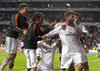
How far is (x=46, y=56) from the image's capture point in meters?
8.45

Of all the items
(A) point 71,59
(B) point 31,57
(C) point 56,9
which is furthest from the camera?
(C) point 56,9

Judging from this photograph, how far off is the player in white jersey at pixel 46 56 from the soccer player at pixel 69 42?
4.93 feet

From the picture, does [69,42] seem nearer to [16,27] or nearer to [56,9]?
[16,27]

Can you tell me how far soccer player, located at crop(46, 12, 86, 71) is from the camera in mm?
6699

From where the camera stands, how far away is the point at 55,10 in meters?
53.9

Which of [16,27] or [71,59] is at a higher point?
[16,27]

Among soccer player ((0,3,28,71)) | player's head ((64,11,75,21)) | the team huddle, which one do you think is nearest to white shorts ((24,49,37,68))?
the team huddle

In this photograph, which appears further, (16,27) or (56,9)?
(56,9)

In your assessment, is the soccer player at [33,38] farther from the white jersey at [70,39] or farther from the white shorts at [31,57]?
the white jersey at [70,39]

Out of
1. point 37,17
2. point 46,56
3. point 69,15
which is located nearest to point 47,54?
point 46,56

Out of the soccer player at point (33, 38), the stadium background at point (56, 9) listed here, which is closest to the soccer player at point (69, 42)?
the soccer player at point (33, 38)

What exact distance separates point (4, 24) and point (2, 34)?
629 centimetres

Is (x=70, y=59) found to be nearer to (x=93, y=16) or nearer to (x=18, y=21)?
(x=18, y=21)

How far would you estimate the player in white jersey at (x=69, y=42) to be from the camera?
6699mm
